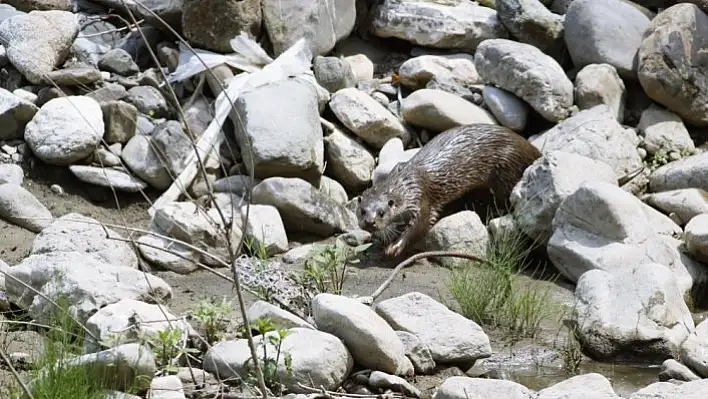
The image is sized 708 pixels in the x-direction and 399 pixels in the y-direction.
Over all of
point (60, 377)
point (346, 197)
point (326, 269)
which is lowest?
point (346, 197)

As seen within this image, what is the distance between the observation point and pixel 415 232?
7.45 metres

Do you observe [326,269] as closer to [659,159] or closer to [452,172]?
[452,172]

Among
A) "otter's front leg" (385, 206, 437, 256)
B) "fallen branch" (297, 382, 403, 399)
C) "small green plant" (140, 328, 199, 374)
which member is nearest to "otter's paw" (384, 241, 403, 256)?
"otter's front leg" (385, 206, 437, 256)

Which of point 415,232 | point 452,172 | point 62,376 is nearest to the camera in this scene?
point 62,376

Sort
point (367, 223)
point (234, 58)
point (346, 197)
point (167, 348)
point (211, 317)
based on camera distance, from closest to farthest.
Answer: point (167, 348) < point (211, 317) < point (367, 223) < point (346, 197) < point (234, 58)

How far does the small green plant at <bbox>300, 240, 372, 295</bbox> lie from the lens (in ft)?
19.2

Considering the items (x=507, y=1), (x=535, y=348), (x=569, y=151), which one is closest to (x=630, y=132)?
(x=569, y=151)

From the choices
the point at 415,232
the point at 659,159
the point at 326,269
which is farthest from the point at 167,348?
the point at 659,159

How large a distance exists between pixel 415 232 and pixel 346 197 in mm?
743

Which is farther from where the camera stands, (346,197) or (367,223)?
(346,197)

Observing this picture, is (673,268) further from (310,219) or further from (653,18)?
(653,18)

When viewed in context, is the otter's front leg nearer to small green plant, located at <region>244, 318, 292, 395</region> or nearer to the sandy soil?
the sandy soil

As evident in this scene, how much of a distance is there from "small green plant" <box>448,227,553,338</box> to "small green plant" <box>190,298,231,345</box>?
131 cm

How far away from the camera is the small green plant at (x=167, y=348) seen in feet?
15.3
